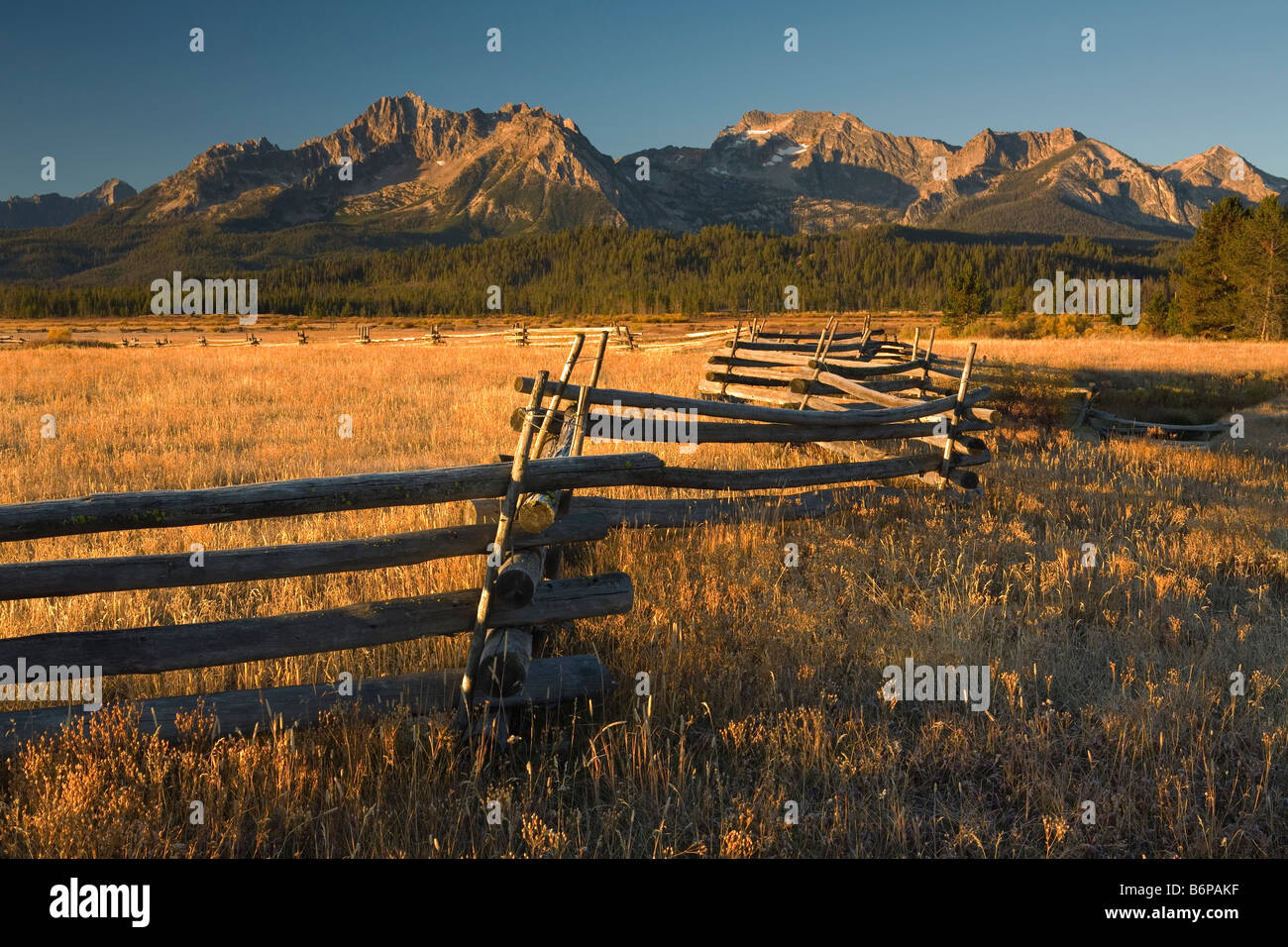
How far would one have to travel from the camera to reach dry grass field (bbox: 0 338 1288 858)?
2621 mm

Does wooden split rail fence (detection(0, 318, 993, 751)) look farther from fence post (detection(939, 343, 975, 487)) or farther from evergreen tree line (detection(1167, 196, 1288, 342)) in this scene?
evergreen tree line (detection(1167, 196, 1288, 342))

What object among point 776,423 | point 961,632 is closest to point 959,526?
point 776,423

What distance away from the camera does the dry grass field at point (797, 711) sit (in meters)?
2.62

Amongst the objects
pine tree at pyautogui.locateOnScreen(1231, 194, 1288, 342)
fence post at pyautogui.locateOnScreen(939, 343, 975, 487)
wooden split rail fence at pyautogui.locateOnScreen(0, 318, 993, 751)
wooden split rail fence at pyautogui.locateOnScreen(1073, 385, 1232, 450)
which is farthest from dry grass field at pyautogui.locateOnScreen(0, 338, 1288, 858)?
pine tree at pyautogui.locateOnScreen(1231, 194, 1288, 342)

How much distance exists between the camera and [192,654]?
2.95 meters

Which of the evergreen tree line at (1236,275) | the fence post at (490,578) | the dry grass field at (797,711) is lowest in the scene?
the dry grass field at (797,711)

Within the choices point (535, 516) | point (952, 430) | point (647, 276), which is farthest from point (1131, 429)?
point (647, 276)

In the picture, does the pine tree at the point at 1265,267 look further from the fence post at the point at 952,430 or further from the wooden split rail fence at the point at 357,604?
the wooden split rail fence at the point at 357,604

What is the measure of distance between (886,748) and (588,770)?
52.6 inches

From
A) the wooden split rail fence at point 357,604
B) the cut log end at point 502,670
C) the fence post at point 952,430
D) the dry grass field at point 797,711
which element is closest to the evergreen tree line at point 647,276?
the fence post at point 952,430

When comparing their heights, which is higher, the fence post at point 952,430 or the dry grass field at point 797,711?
the fence post at point 952,430

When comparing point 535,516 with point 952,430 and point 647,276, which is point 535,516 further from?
point 647,276

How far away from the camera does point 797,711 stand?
333 centimetres
